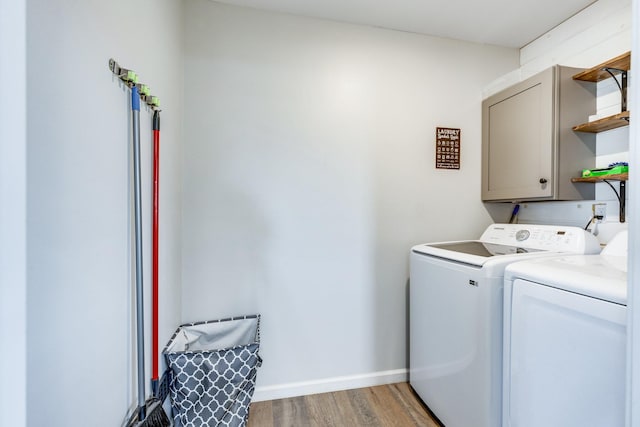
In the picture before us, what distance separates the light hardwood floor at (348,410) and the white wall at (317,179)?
8 cm

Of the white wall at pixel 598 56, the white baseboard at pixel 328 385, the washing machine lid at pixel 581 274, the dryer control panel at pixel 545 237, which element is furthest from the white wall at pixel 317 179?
the washing machine lid at pixel 581 274

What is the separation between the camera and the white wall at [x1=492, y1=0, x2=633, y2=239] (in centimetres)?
152

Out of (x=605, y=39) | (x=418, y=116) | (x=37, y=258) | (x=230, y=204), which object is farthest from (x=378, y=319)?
(x=605, y=39)

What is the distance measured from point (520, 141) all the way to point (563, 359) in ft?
4.45

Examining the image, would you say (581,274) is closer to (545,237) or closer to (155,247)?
(545,237)

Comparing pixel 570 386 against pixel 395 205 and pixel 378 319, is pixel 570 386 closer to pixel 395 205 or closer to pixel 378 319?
pixel 378 319

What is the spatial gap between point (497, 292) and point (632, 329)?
2.33 ft

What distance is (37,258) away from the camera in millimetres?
590

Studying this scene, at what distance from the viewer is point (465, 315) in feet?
4.41

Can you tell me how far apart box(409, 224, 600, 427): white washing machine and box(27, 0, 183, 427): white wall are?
1438 millimetres

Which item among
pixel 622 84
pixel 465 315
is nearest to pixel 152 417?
pixel 465 315

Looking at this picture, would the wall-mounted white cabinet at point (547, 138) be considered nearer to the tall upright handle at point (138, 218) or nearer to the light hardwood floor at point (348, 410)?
the light hardwood floor at point (348, 410)

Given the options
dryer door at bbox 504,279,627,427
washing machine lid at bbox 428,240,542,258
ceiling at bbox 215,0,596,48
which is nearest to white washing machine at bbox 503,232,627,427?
dryer door at bbox 504,279,627,427

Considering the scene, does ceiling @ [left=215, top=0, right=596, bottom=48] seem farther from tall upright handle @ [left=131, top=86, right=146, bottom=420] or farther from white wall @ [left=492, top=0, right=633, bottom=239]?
tall upright handle @ [left=131, top=86, right=146, bottom=420]
